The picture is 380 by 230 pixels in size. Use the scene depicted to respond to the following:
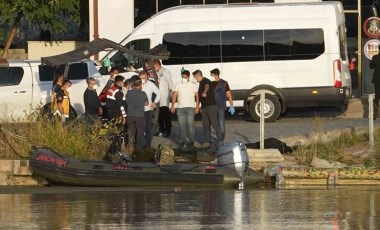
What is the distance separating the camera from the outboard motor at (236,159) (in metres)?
22.8

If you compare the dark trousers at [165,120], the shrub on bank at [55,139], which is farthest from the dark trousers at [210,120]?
the shrub on bank at [55,139]

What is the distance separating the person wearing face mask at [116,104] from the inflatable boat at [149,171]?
8.36ft

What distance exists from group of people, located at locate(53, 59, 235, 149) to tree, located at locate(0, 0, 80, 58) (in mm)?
8421

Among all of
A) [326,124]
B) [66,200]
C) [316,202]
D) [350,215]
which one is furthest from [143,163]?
[326,124]

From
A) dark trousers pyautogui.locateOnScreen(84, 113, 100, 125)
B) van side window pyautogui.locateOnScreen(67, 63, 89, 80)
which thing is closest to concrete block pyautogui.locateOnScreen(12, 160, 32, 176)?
dark trousers pyautogui.locateOnScreen(84, 113, 100, 125)

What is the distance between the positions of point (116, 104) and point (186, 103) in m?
1.55

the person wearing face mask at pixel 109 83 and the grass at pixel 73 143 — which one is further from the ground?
the person wearing face mask at pixel 109 83

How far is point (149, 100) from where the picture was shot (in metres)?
26.2

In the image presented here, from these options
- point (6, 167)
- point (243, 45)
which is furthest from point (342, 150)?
point (243, 45)

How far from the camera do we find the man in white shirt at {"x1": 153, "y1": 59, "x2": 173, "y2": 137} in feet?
93.9

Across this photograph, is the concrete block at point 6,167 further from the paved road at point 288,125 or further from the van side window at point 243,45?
the van side window at point 243,45

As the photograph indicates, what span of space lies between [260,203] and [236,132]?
9732 mm

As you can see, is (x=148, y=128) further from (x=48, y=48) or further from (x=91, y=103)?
(x=48, y=48)

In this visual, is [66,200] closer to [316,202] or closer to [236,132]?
[316,202]
